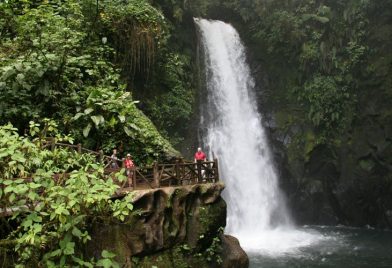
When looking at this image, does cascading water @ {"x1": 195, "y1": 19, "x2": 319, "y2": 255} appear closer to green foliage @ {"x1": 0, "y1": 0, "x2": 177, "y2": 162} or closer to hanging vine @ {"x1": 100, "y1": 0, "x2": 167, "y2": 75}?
hanging vine @ {"x1": 100, "y1": 0, "x2": 167, "y2": 75}

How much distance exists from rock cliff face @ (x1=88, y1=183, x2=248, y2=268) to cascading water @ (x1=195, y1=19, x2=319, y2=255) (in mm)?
8775

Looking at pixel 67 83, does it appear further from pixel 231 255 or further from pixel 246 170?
pixel 246 170

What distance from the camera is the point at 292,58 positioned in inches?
973

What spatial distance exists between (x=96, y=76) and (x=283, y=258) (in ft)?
33.8

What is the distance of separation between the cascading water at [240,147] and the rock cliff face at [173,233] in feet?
28.8

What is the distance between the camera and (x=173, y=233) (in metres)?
10.0

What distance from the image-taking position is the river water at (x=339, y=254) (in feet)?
50.8

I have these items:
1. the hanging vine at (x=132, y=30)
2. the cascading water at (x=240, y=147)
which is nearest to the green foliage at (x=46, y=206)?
the hanging vine at (x=132, y=30)

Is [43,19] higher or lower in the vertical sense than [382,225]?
higher

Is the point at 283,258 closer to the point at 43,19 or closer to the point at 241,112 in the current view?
the point at 241,112

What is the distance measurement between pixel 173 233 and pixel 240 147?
524 inches

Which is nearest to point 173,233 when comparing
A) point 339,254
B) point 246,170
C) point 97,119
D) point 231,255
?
point 231,255

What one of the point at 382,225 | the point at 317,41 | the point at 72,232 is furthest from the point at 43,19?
the point at 382,225

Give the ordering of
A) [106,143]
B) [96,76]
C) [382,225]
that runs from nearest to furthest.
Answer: [106,143] < [96,76] < [382,225]
